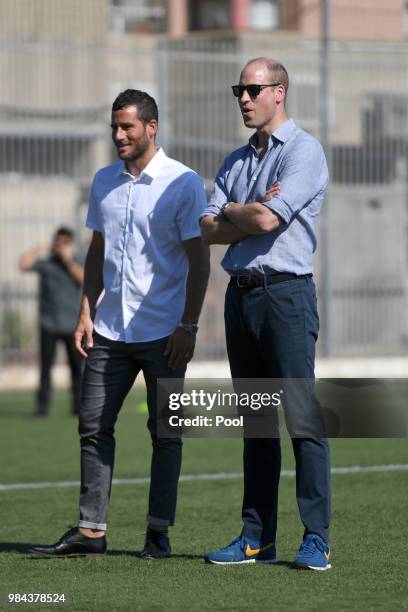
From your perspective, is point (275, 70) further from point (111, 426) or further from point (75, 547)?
point (75, 547)

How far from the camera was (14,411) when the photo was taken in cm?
1525

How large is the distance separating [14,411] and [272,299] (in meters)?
9.69

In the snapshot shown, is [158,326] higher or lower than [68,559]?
higher

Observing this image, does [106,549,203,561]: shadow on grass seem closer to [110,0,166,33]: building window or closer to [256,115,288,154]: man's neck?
[256,115,288,154]: man's neck

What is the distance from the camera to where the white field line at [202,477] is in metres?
9.16

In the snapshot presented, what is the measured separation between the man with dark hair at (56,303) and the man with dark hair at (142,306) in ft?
25.8

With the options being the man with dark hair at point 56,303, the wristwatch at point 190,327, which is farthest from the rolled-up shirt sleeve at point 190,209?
the man with dark hair at point 56,303

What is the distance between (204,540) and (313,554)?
3.78ft

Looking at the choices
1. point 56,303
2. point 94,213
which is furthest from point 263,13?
point 94,213

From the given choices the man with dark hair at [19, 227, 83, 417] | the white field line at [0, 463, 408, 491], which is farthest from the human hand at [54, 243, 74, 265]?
the white field line at [0, 463, 408, 491]

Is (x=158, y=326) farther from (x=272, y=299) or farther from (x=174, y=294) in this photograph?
(x=272, y=299)

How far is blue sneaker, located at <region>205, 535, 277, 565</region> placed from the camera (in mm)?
6211

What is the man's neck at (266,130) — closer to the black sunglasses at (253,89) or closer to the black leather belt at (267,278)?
the black sunglasses at (253,89)

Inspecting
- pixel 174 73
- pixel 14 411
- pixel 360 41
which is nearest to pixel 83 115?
pixel 174 73
